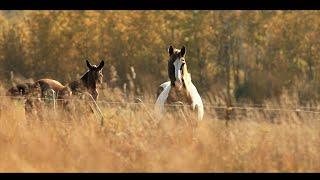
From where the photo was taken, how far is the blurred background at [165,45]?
32.8 meters

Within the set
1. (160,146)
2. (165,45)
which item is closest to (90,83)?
(160,146)

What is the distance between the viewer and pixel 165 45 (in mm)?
33719

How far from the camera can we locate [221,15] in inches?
1369

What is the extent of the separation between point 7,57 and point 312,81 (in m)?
14.9

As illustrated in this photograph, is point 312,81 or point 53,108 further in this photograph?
point 312,81

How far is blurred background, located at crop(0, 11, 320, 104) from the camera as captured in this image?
3278cm

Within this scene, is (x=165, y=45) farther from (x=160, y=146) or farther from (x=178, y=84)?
(x=160, y=146)

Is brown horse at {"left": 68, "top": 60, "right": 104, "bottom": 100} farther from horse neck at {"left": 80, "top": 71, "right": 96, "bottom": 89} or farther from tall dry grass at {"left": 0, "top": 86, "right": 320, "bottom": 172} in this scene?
tall dry grass at {"left": 0, "top": 86, "right": 320, "bottom": 172}

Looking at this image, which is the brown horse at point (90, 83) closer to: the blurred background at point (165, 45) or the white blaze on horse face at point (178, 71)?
the white blaze on horse face at point (178, 71)

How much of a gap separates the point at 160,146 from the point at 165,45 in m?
25.0

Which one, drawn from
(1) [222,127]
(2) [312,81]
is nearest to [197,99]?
(1) [222,127]

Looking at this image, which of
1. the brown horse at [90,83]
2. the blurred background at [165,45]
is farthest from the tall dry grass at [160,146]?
the blurred background at [165,45]
